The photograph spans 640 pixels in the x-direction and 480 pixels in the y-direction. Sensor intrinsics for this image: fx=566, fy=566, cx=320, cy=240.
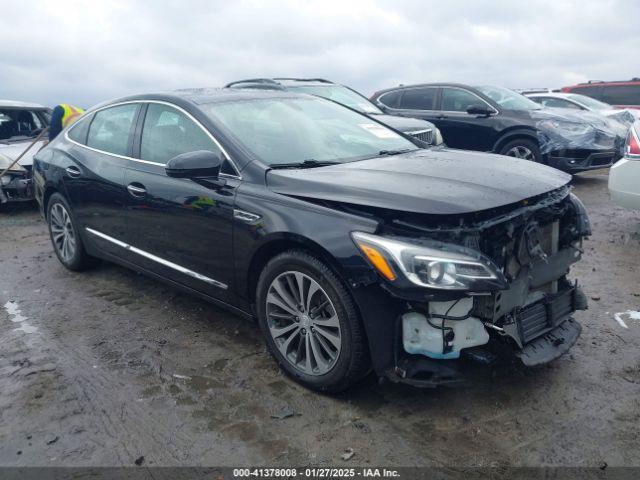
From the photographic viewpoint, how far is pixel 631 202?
5246 millimetres

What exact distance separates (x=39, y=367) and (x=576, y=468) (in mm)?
3033

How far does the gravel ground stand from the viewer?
2.59m

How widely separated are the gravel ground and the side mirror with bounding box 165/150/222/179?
1.15 meters

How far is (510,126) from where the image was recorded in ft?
27.8

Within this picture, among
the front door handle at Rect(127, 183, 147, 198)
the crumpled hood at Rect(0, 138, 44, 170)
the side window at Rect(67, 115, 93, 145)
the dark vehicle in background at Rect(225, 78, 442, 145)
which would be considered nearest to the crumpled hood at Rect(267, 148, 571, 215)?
the front door handle at Rect(127, 183, 147, 198)

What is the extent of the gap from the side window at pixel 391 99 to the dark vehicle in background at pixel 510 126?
21 mm

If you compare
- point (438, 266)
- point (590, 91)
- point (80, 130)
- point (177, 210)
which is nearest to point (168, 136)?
point (177, 210)

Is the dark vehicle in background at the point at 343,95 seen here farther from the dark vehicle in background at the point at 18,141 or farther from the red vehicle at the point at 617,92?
the red vehicle at the point at 617,92

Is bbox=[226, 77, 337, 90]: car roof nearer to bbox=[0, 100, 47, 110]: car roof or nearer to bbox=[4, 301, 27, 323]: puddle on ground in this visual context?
bbox=[0, 100, 47, 110]: car roof

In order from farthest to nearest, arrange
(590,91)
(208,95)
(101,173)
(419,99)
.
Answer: (590,91) < (419,99) < (101,173) < (208,95)

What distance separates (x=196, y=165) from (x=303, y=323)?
1.10 m

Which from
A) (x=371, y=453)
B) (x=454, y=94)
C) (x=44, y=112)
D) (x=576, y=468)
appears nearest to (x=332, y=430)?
(x=371, y=453)

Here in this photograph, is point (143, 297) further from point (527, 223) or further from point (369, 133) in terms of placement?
point (527, 223)

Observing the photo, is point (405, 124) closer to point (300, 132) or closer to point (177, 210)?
point (300, 132)
